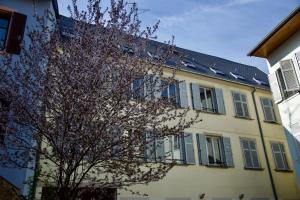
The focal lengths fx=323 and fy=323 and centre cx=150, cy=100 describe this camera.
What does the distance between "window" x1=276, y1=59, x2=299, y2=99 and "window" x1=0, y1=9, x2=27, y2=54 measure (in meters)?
9.15

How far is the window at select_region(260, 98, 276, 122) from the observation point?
55.1 ft

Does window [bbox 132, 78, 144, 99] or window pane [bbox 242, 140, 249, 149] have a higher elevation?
window pane [bbox 242, 140, 249, 149]

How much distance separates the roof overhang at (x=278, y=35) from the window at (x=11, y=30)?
8662mm

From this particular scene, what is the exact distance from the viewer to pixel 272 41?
12344 mm

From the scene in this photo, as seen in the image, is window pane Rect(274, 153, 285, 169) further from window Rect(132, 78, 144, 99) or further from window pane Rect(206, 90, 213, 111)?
window Rect(132, 78, 144, 99)

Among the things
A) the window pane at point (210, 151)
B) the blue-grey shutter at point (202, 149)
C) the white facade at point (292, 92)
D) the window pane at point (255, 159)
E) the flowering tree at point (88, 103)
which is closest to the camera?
the flowering tree at point (88, 103)

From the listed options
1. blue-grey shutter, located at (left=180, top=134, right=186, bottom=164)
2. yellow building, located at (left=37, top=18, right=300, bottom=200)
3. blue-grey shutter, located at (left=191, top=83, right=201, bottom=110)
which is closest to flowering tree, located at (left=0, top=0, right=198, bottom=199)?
yellow building, located at (left=37, top=18, right=300, bottom=200)

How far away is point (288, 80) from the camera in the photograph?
11.8 meters

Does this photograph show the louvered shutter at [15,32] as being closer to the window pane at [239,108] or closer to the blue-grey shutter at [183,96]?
the blue-grey shutter at [183,96]

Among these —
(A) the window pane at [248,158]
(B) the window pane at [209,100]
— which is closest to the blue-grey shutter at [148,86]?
(B) the window pane at [209,100]

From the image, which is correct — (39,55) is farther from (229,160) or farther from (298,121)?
(229,160)

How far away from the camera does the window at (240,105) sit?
52.6 ft

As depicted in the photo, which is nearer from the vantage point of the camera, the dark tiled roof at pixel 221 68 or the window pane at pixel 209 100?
the window pane at pixel 209 100

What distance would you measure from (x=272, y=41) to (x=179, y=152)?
18.5 ft
